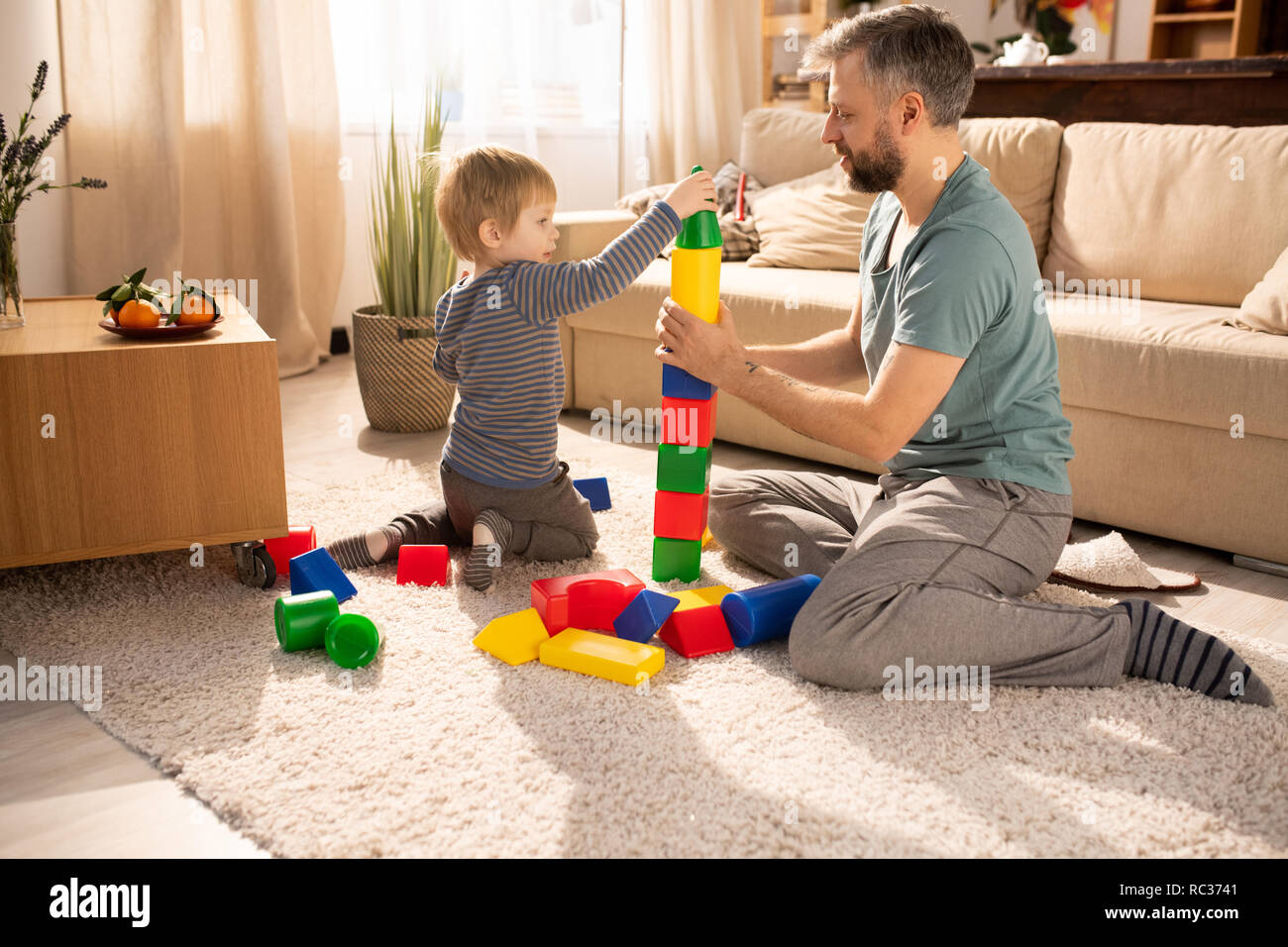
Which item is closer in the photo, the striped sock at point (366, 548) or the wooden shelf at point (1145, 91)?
the striped sock at point (366, 548)

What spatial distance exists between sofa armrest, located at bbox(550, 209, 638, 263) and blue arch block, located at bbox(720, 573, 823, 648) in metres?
1.63

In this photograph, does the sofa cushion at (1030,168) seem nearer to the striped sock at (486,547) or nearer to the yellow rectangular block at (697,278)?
the yellow rectangular block at (697,278)

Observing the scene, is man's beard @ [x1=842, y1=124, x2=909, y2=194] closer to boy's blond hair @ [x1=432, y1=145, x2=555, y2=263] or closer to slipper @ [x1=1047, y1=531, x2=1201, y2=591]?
boy's blond hair @ [x1=432, y1=145, x2=555, y2=263]

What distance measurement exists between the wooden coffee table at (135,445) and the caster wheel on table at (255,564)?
0.05 metres

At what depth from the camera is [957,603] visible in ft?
5.13

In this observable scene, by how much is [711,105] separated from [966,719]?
3.72 meters

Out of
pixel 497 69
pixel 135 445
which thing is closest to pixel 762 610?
pixel 135 445

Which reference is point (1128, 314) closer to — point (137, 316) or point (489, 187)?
point (489, 187)

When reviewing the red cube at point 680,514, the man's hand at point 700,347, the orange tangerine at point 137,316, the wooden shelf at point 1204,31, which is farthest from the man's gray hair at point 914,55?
the wooden shelf at point 1204,31

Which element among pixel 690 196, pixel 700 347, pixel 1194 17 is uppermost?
pixel 1194 17

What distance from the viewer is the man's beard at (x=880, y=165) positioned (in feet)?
5.54

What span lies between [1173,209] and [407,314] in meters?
2.01
